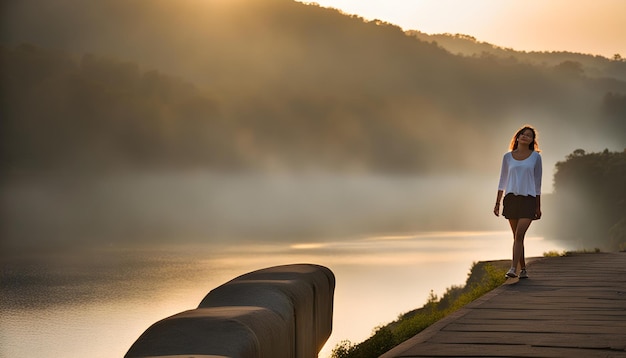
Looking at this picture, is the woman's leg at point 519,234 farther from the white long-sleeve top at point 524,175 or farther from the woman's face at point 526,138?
the woman's face at point 526,138

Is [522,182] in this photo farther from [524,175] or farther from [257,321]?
[257,321]

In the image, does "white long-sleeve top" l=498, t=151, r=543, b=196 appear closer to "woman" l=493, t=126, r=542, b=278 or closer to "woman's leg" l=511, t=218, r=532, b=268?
"woman" l=493, t=126, r=542, b=278

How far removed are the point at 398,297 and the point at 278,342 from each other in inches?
4029

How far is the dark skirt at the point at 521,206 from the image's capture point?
13.4 m

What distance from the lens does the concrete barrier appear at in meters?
5.69

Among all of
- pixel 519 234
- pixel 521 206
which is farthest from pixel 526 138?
pixel 519 234

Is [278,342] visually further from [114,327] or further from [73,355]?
[114,327]

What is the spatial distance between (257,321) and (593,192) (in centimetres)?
12366

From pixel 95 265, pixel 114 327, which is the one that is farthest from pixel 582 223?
pixel 95 265

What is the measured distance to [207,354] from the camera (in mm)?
5383

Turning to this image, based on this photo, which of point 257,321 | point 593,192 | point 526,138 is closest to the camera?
point 257,321

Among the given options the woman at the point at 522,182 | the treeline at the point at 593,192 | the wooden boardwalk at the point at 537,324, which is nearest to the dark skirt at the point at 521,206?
the woman at the point at 522,182

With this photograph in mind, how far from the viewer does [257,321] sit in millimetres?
6539

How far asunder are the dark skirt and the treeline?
107 metres
